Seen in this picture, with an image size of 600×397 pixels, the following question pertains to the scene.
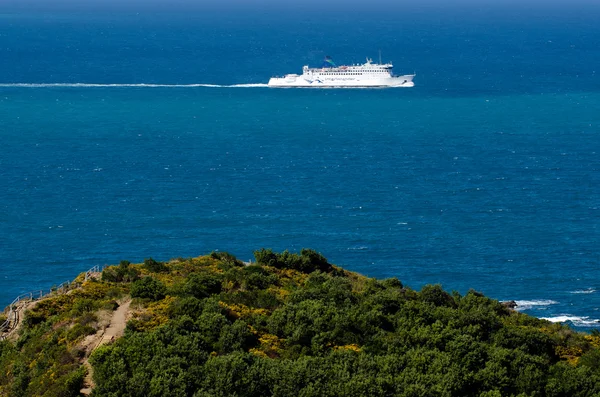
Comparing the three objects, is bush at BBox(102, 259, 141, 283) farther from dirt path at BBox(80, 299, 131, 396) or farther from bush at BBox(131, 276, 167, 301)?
dirt path at BBox(80, 299, 131, 396)

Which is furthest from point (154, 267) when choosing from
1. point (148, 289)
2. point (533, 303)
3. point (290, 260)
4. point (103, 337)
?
point (533, 303)

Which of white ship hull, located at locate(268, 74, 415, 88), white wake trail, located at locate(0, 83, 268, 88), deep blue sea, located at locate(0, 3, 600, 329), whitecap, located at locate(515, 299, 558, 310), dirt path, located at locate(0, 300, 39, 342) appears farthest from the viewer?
white ship hull, located at locate(268, 74, 415, 88)

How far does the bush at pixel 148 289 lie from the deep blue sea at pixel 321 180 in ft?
98.8

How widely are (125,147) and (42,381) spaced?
8296cm

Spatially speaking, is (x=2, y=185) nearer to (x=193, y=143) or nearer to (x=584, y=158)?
(x=193, y=143)

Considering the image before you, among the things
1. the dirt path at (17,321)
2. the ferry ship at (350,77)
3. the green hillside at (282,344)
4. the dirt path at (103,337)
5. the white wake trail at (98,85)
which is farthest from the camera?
the ferry ship at (350,77)

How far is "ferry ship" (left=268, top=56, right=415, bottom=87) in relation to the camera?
172250mm

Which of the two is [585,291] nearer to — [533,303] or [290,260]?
[533,303]

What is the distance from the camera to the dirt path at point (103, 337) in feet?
114

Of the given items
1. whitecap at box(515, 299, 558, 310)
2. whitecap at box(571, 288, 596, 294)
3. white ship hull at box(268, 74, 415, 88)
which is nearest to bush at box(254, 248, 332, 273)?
whitecap at box(515, 299, 558, 310)

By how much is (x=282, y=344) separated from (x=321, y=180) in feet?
211

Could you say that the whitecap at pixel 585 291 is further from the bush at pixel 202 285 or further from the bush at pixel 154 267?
the bush at pixel 202 285

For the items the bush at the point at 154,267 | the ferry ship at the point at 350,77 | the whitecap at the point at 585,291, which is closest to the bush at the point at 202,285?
→ the bush at the point at 154,267

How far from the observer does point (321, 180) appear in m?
102
